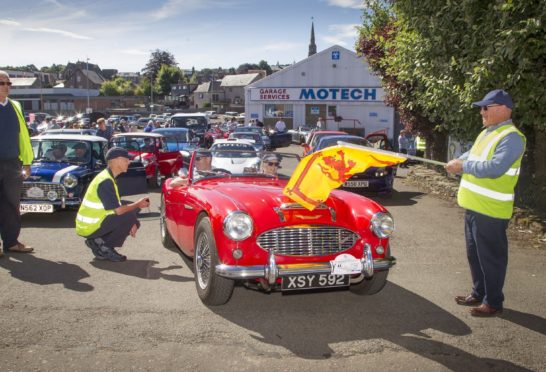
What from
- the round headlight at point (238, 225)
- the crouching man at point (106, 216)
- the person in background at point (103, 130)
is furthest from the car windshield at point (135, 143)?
the round headlight at point (238, 225)

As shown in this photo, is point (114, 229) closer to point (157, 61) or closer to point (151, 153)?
point (151, 153)

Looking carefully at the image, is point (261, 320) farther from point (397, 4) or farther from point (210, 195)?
point (397, 4)

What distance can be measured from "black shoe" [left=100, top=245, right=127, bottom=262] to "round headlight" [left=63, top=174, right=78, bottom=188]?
2857 mm

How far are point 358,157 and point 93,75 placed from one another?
12720 cm

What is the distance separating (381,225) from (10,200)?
5.06 metres

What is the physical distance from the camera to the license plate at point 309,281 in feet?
14.9

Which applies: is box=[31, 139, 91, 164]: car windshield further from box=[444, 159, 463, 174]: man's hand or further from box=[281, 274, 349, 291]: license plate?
box=[444, 159, 463, 174]: man's hand

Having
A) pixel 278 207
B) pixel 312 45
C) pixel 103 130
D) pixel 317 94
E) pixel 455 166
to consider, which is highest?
pixel 312 45

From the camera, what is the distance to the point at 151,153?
14.0m

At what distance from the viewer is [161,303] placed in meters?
5.10

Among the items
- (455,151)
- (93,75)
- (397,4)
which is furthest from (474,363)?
(93,75)

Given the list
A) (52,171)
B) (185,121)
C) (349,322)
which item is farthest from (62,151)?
(185,121)

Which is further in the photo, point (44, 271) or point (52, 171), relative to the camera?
point (52, 171)

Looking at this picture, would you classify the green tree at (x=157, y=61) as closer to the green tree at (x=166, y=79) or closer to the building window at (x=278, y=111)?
the green tree at (x=166, y=79)
